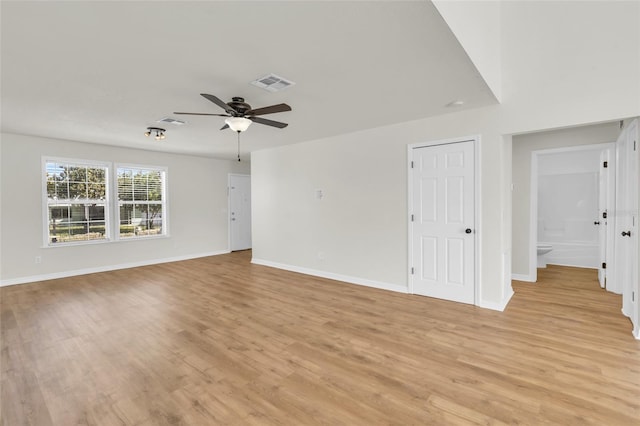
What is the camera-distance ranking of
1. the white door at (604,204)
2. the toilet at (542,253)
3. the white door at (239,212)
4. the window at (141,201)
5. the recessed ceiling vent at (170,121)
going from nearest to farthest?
the recessed ceiling vent at (170,121), the white door at (604,204), the toilet at (542,253), the window at (141,201), the white door at (239,212)

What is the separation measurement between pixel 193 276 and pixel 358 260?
3.08 metres

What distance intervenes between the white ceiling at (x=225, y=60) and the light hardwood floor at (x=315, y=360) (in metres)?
2.50

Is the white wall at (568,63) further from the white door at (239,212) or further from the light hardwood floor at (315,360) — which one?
the white door at (239,212)

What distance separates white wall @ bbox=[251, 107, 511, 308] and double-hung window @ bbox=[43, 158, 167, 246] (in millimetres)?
2388

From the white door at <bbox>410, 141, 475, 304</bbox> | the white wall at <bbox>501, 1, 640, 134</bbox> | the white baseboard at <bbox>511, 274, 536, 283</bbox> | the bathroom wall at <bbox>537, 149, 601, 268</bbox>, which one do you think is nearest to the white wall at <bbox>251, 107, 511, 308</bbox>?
the white door at <bbox>410, 141, 475, 304</bbox>

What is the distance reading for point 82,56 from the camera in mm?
2352

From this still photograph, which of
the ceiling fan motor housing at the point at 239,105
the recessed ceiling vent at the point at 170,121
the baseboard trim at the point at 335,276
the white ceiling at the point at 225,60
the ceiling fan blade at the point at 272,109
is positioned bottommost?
the baseboard trim at the point at 335,276

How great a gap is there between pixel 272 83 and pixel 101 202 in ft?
16.8

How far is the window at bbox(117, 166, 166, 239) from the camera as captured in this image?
20.3ft

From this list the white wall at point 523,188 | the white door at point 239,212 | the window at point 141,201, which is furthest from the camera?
the white door at point 239,212

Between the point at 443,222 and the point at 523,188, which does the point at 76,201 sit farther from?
the point at 523,188

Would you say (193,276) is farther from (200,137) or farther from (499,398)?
(499,398)

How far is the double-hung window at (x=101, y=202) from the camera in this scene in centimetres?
538

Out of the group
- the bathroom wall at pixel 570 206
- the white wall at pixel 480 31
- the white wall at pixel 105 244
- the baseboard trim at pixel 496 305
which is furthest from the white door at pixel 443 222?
the white wall at pixel 105 244
